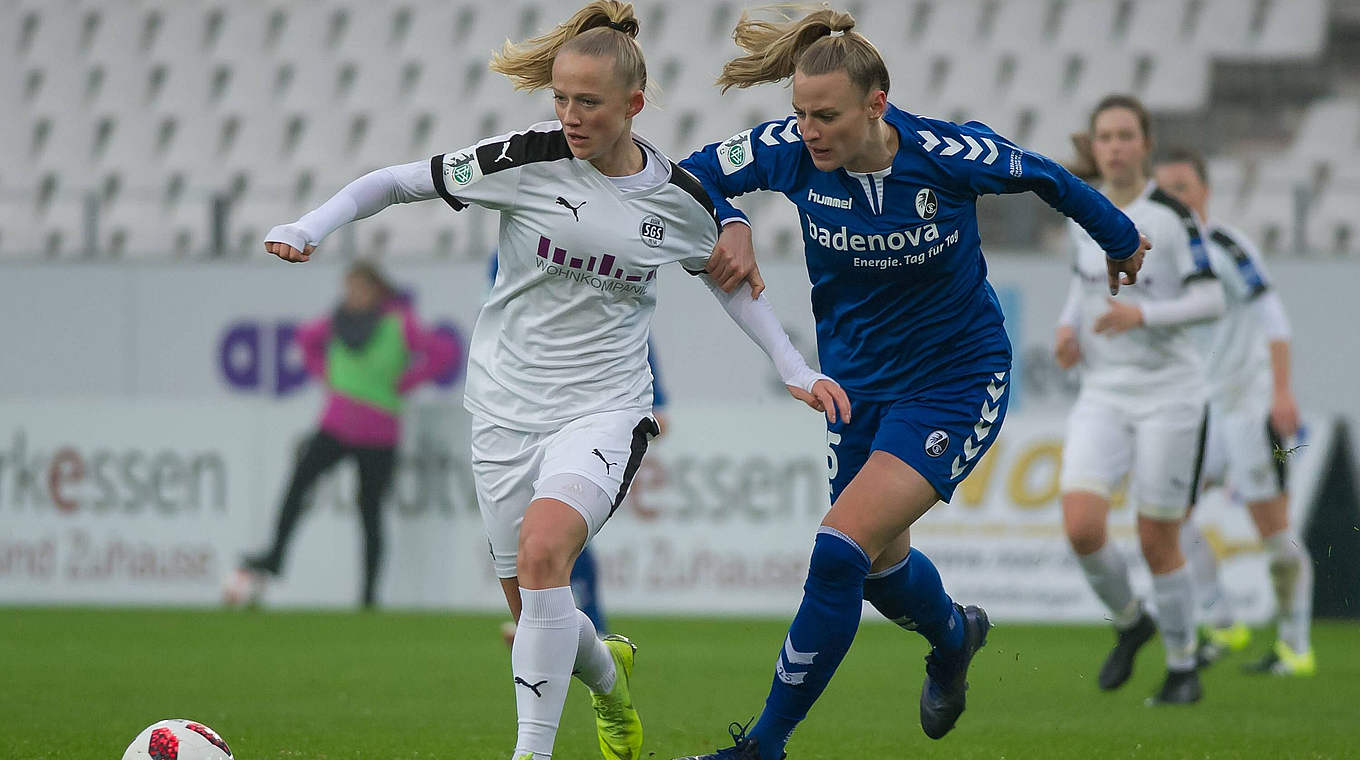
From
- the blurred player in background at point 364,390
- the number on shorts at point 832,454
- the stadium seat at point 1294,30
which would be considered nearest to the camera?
the number on shorts at point 832,454

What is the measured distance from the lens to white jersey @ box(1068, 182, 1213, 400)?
7195mm

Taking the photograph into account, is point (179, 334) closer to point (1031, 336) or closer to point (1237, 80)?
point (1031, 336)

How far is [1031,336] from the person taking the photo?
11.9 metres

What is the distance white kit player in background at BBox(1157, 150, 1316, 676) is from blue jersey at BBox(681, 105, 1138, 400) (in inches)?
149

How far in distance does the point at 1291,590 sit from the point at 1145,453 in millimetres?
2170

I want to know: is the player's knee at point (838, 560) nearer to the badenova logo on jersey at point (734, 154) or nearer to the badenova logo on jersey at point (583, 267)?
the badenova logo on jersey at point (583, 267)

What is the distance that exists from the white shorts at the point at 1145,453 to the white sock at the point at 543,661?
3.27 metres

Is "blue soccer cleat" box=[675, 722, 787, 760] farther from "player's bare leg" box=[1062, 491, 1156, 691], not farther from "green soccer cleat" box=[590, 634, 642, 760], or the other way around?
"player's bare leg" box=[1062, 491, 1156, 691]

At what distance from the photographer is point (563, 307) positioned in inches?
186

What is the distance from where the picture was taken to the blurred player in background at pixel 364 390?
1236 cm

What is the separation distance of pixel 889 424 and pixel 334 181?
1188cm

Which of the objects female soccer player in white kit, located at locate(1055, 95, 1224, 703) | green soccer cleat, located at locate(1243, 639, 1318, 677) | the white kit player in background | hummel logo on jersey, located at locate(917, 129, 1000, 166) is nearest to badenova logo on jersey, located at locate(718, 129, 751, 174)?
hummel logo on jersey, located at locate(917, 129, 1000, 166)

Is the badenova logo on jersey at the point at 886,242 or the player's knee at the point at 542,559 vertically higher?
the badenova logo on jersey at the point at 886,242

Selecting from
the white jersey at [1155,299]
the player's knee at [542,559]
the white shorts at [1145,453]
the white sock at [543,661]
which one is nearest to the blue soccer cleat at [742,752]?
the white sock at [543,661]
